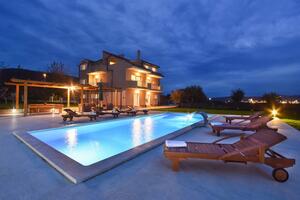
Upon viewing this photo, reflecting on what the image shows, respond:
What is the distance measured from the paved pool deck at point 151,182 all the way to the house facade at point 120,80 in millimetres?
20681

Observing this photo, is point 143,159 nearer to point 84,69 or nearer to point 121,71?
point 121,71

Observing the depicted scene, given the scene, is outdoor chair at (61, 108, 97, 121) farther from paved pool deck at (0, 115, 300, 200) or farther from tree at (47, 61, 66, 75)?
tree at (47, 61, 66, 75)

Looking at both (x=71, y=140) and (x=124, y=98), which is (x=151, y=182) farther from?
(x=124, y=98)

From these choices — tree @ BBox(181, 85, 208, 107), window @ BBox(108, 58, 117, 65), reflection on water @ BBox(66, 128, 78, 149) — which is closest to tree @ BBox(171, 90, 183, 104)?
tree @ BBox(181, 85, 208, 107)

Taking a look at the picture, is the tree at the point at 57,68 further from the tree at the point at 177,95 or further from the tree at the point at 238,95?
the tree at the point at 238,95

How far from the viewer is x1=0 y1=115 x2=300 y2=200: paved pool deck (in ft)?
9.35

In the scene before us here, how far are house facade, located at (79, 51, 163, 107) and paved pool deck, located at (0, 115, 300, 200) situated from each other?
2068cm

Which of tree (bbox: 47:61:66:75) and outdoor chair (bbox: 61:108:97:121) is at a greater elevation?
tree (bbox: 47:61:66:75)

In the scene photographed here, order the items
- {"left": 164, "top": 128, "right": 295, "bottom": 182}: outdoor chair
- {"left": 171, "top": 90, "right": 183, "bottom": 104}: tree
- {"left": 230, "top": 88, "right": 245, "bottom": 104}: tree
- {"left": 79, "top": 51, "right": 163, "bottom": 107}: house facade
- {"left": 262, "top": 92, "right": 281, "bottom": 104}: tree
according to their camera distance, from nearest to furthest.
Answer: {"left": 164, "top": 128, "right": 295, "bottom": 182}: outdoor chair, {"left": 79, "top": 51, "right": 163, "bottom": 107}: house facade, {"left": 262, "top": 92, "right": 281, "bottom": 104}: tree, {"left": 171, "top": 90, "right": 183, "bottom": 104}: tree, {"left": 230, "top": 88, "right": 245, "bottom": 104}: tree

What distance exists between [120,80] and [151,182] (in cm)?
2467

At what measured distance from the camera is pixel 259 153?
3.61 metres

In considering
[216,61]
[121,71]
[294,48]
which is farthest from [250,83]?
[121,71]

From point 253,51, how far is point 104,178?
48332 mm

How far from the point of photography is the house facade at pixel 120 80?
2667 cm
